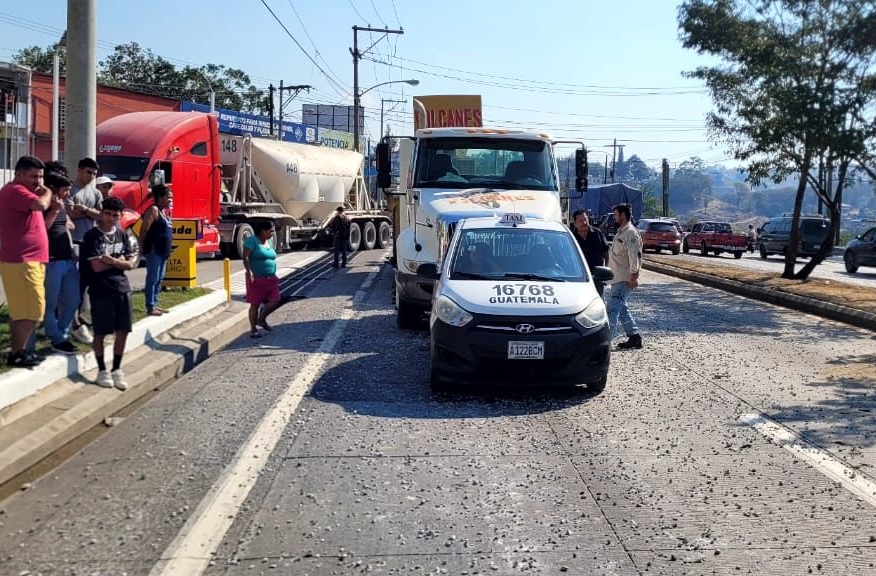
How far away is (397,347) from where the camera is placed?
11352 mm

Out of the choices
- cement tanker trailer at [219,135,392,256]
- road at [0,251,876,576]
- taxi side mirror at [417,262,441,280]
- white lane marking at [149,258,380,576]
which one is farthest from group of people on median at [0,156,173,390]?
cement tanker trailer at [219,135,392,256]

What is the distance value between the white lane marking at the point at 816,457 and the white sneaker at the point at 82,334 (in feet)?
20.8

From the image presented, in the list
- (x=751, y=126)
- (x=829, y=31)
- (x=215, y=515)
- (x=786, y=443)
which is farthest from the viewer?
(x=751, y=126)

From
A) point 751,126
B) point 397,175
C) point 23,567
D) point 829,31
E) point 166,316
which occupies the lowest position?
point 23,567

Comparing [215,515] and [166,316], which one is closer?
[215,515]

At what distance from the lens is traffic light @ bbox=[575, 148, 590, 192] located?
15.7m

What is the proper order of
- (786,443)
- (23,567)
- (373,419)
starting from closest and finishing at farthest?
(23,567)
(786,443)
(373,419)

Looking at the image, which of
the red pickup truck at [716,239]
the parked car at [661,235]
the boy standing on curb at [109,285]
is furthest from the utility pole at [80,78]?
the red pickup truck at [716,239]

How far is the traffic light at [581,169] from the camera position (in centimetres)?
1570

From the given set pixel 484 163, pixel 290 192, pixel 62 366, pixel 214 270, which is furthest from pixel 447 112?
pixel 62 366

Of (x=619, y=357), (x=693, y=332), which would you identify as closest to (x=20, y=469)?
(x=619, y=357)

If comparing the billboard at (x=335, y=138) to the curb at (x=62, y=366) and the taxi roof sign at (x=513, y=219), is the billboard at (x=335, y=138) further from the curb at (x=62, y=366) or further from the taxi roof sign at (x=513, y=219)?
the taxi roof sign at (x=513, y=219)

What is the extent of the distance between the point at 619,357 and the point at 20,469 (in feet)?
22.2

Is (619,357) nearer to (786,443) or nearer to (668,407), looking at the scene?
(668,407)
